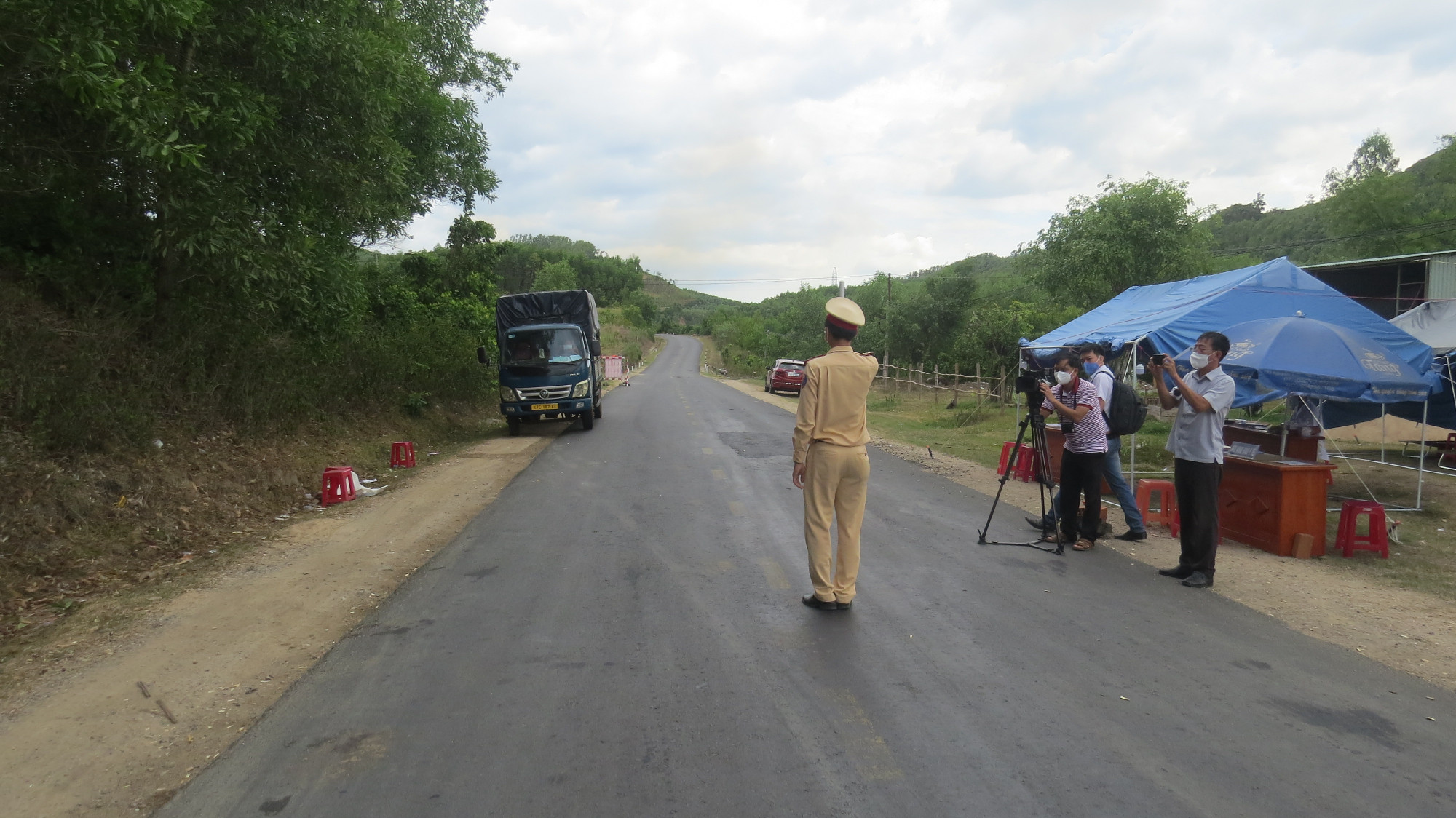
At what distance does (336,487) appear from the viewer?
998 centimetres

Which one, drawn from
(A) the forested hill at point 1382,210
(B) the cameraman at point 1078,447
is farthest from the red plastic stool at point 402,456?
(A) the forested hill at point 1382,210

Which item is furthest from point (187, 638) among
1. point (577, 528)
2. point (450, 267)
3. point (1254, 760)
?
point (450, 267)

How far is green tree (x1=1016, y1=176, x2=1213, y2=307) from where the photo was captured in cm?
2566

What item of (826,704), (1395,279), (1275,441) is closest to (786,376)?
(1395,279)

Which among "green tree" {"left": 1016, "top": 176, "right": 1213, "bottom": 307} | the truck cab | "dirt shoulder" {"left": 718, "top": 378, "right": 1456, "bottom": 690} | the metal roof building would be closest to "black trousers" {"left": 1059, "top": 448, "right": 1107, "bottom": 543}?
"dirt shoulder" {"left": 718, "top": 378, "right": 1456, "bottom": 690}

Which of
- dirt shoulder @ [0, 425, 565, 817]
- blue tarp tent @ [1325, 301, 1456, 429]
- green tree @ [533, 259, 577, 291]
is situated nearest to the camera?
dirt shoulder @ [0, 425, 565, 817]

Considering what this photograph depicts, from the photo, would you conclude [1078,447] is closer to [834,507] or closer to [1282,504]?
[1282,504]

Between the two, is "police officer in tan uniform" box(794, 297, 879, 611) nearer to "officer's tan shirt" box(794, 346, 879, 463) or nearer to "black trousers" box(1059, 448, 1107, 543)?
"officer's tan shirt" box(794, 346, 879, 463)

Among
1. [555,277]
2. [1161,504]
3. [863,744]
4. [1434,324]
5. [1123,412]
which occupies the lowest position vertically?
[863,744]

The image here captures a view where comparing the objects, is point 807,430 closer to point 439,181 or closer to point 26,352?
point 26,352

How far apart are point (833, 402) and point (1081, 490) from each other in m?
3.64

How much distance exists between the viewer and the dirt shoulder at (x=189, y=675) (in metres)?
3.46

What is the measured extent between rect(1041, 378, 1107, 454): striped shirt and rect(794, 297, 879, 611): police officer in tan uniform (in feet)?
9.51

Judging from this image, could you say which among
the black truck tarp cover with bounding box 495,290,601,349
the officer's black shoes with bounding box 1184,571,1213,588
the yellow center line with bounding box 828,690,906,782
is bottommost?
the officer's black shoes with bounding box 1184,571,1213,588
